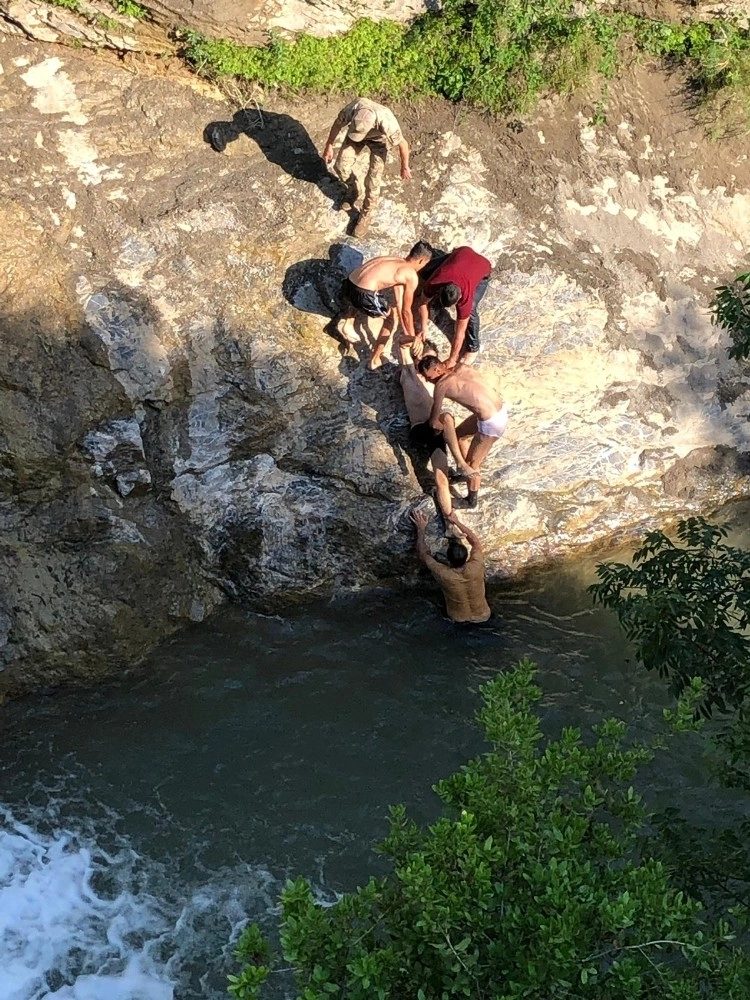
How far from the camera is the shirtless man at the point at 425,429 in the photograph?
264 inches

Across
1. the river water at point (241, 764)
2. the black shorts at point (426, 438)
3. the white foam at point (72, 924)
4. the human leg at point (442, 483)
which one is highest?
the black shorts at point (426, 438)

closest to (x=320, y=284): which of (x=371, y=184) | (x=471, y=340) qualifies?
(x=371, y=184)

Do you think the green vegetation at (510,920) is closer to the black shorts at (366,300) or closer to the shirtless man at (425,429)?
the shirtless man at (425,429)

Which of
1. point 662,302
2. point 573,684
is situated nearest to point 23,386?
point 573,684

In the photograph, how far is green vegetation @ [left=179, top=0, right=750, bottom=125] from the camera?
7664 millimetres

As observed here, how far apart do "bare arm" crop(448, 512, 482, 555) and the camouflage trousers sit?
2625 mm

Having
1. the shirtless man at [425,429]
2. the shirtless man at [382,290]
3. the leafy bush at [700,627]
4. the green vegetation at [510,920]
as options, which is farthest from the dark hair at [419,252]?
the green vegetation at [510,920]

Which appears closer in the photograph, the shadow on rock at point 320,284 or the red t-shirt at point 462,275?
the red t-shirt at point 462,275

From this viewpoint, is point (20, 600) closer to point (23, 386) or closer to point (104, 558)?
point (104, 558)

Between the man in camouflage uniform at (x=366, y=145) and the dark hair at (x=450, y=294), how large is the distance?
122 centimetres

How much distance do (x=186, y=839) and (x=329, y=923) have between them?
2775mm

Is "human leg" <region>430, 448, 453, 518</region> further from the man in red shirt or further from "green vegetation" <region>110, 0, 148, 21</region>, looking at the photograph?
"green vegetation" <region>110, 0, 148, 21</region>

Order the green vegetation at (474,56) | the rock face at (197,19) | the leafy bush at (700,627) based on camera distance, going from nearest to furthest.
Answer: the leafy bush at (700,627) < the rock face at (197,19) < the green vegetation at (474,56)

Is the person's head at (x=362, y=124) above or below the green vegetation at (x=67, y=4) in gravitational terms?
below
